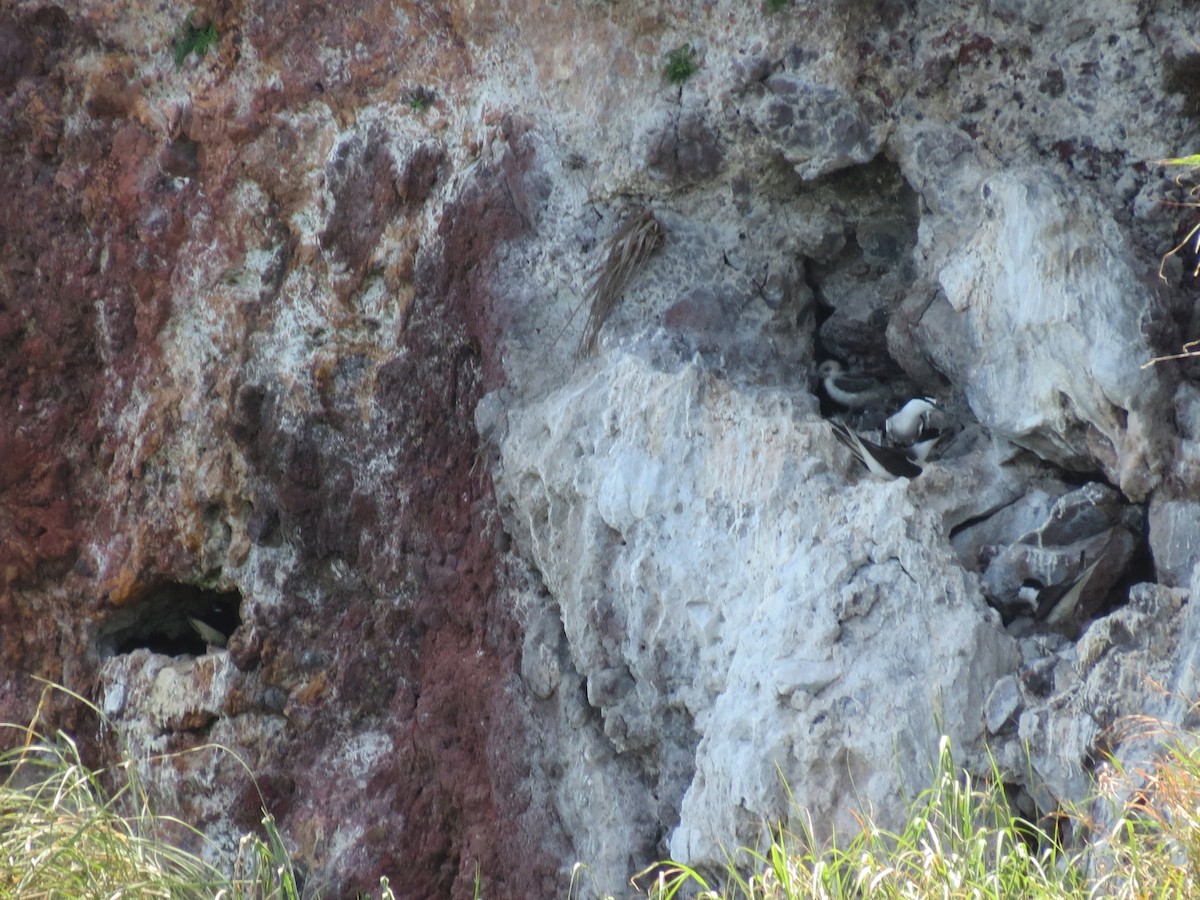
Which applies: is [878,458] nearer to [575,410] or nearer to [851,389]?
[851,389]

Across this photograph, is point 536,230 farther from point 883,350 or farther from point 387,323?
point 883,350

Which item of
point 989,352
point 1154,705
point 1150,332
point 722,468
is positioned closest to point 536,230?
point 722,468

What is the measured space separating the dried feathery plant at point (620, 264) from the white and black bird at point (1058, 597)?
1.59 metres

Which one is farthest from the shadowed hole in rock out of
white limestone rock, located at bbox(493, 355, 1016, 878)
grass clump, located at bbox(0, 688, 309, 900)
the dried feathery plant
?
the dried feathery plant

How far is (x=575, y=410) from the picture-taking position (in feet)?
15.2

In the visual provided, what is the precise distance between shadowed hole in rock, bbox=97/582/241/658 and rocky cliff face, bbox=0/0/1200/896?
0.02 metres

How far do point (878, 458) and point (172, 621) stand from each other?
2964 millimetres

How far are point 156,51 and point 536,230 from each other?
170cm

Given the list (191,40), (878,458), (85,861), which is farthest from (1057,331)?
(191,40)

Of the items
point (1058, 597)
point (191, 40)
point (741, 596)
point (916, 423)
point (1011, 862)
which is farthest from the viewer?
point (191, 40)

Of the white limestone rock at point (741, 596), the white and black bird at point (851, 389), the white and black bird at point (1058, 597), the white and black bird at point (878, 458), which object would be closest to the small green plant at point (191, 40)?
the white limestone rock at point (741, 596)

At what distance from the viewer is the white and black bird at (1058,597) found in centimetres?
392

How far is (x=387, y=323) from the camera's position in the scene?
5.16 meters

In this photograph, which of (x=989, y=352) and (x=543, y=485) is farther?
(x=543, y=485)
